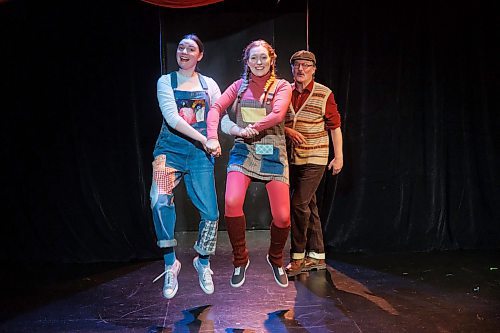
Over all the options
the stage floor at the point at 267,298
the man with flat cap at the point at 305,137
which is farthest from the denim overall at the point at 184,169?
the man with flat cap at the point at 305,137

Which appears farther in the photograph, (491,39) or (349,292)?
(491,39)

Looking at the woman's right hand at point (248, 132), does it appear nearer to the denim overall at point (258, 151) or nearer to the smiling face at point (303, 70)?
the denim overall at point (258, 151)

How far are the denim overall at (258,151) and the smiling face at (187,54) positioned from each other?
370 millimetres

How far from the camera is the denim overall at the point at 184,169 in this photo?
12.4 feet

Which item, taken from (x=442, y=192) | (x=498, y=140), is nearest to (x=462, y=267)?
(x=442, y=192)

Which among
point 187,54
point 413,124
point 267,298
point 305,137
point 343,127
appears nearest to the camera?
point 187,54

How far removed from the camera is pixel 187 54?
383cm

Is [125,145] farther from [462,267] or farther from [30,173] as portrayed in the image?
[462,267]

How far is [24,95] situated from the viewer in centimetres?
539

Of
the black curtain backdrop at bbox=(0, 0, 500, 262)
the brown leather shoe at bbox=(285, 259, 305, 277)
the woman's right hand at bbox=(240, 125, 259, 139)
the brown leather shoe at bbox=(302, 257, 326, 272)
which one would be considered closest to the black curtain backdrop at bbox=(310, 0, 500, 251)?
the black curtain backdrop at bbox=(0, 0, 500, 262)

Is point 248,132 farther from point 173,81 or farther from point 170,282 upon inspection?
point 170,282

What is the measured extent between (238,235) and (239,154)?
0.49 meters

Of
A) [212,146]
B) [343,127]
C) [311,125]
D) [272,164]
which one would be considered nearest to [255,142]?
[272,164]

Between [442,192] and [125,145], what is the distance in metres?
2.88
